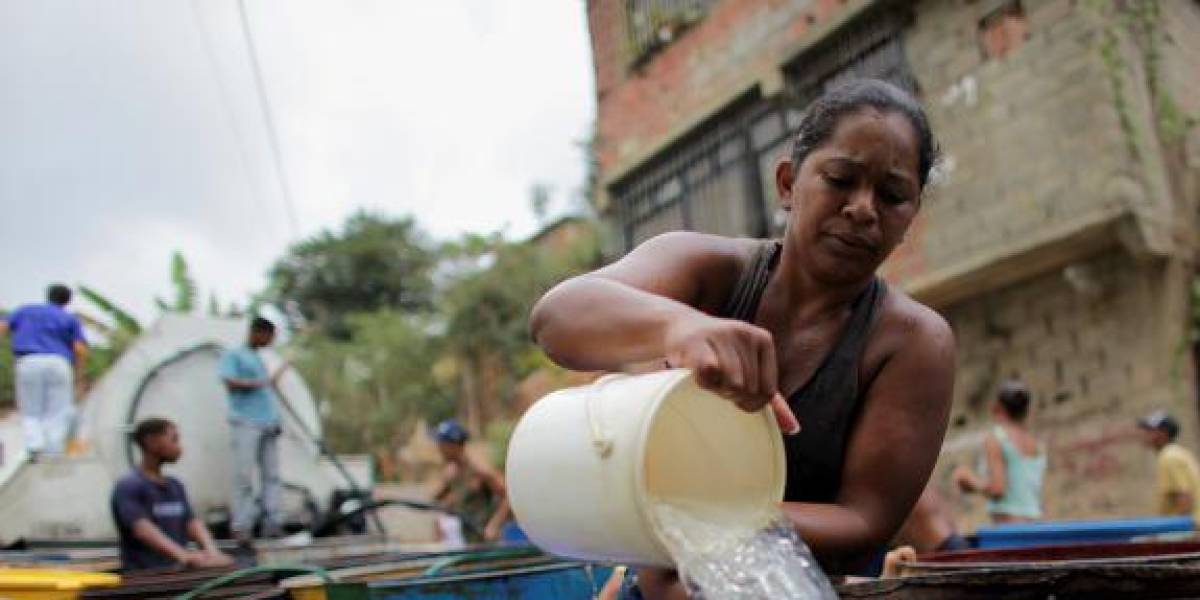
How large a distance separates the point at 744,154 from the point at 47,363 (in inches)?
241

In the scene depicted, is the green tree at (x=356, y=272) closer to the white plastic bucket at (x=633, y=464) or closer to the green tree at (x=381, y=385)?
the green tree at (x=381, y=385)

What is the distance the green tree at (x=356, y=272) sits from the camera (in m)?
27.7

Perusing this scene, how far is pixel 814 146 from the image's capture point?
1.53 m

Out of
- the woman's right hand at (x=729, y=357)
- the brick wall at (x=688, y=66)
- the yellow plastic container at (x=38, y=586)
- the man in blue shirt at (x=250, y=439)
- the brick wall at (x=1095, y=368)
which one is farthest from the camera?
the brick wall at (x=688, y=66)

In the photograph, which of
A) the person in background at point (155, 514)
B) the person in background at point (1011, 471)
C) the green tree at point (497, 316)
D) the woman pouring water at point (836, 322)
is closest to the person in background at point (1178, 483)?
the person in background at point (1011, 471)

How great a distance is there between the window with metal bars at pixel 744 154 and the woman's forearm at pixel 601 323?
7.20 m

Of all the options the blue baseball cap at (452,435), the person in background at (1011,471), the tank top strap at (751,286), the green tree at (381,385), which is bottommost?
the person in background at (1011,471)

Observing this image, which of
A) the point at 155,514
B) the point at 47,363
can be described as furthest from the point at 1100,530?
Answer: the point at 47,363

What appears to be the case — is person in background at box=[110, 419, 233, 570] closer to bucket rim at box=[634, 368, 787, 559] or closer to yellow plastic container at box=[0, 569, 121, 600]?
yellow plastic container at box=[0, 569, 121, 600]

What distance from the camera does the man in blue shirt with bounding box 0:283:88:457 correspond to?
256 inches

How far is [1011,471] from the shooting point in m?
5.09

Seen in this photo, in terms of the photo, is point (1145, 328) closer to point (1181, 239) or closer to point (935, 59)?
point (1181, 239)

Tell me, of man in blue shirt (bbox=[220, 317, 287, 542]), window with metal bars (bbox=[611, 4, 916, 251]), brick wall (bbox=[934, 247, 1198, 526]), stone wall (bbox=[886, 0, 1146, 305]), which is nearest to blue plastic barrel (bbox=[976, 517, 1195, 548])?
brick wall (bbox=[934, 247, 1198, 526])

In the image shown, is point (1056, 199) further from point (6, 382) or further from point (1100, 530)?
point (6, 382)
